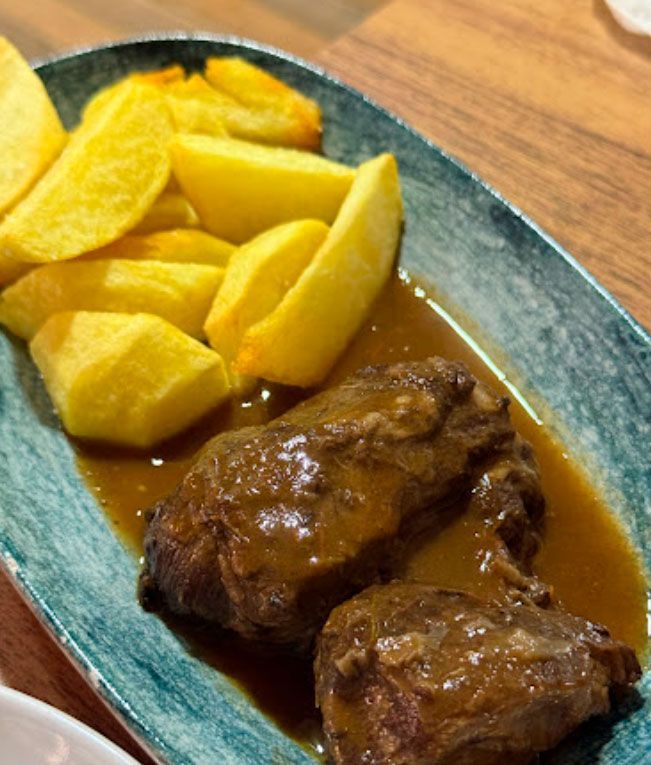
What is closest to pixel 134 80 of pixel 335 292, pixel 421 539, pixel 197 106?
pixel 197 106

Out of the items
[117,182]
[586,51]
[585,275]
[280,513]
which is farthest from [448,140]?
[280,513]

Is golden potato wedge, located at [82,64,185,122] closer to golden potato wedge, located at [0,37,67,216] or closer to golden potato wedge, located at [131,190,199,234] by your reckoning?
golden potato wedge, located at [0,37,67,216]

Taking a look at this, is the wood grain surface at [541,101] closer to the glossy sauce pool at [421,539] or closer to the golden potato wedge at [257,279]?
the glossy sauce pool at [421,539]

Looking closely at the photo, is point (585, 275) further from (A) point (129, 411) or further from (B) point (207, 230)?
(A) point (129, 411)

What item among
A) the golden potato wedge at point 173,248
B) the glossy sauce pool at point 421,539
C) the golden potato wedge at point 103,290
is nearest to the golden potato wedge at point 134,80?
the golden potato wedge at point 173,248

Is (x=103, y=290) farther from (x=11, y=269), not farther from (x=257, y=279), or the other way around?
(x=257, y=279)

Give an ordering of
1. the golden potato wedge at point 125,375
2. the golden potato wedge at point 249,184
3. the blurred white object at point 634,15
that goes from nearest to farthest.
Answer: the golden potato wedge at point 125,375 → the golden potato wedge at point 249,184 → the blurred white object at point 634,15
